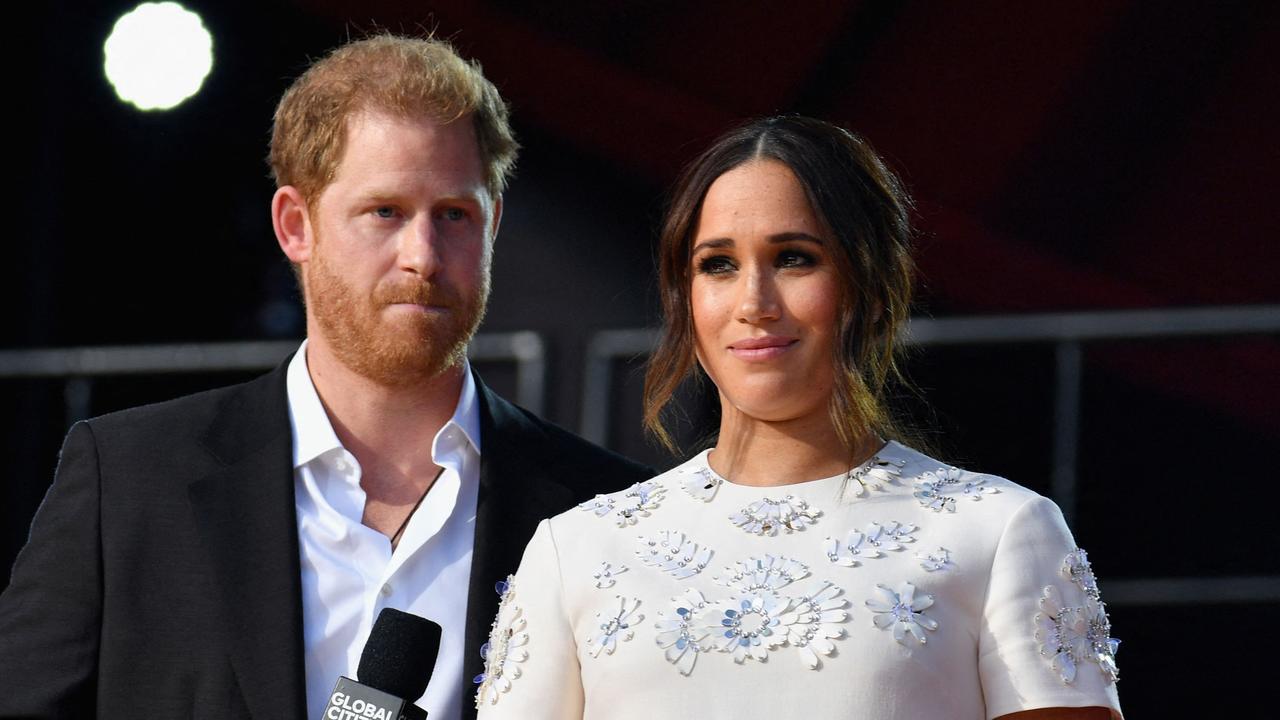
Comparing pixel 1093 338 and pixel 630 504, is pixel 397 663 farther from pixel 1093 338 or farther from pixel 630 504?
pixel 1093 338

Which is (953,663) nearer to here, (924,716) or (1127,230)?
(924,716)

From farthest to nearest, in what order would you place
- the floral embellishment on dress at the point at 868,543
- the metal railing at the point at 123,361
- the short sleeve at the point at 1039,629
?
the metal railing at the point at 123,361
the floral embellishment on dress at the point at 868,543
the short sleeve at the point at 1039,629

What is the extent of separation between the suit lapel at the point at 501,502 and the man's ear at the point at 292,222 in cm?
43

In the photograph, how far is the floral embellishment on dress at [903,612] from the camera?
2295mm

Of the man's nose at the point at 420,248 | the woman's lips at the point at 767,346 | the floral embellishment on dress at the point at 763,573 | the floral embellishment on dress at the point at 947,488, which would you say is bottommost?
the floral embellishment on dress at the point at 763,573

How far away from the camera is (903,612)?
2.31 meters

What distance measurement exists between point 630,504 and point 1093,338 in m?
2.28

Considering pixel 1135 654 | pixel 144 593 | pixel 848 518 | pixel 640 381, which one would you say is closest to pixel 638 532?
pixel 848 518

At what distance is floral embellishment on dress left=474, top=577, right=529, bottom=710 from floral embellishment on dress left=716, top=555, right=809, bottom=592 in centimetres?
30

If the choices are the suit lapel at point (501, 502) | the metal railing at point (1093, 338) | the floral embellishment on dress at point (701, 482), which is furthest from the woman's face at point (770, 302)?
the metal railing at point (1093, 338)

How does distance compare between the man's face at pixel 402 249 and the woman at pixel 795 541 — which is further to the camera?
the man's face at pixel 402 249

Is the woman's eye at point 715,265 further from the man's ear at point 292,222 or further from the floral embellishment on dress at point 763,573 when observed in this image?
the man's ear at point 292,222

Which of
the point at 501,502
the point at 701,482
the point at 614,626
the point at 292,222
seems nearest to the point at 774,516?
the point at 701,482

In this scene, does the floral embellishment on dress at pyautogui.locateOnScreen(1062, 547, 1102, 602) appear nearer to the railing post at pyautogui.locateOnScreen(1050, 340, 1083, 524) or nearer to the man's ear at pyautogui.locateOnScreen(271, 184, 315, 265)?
the man's ear at pyautogui.locateOnScreen(271, 184, 315, 265)
